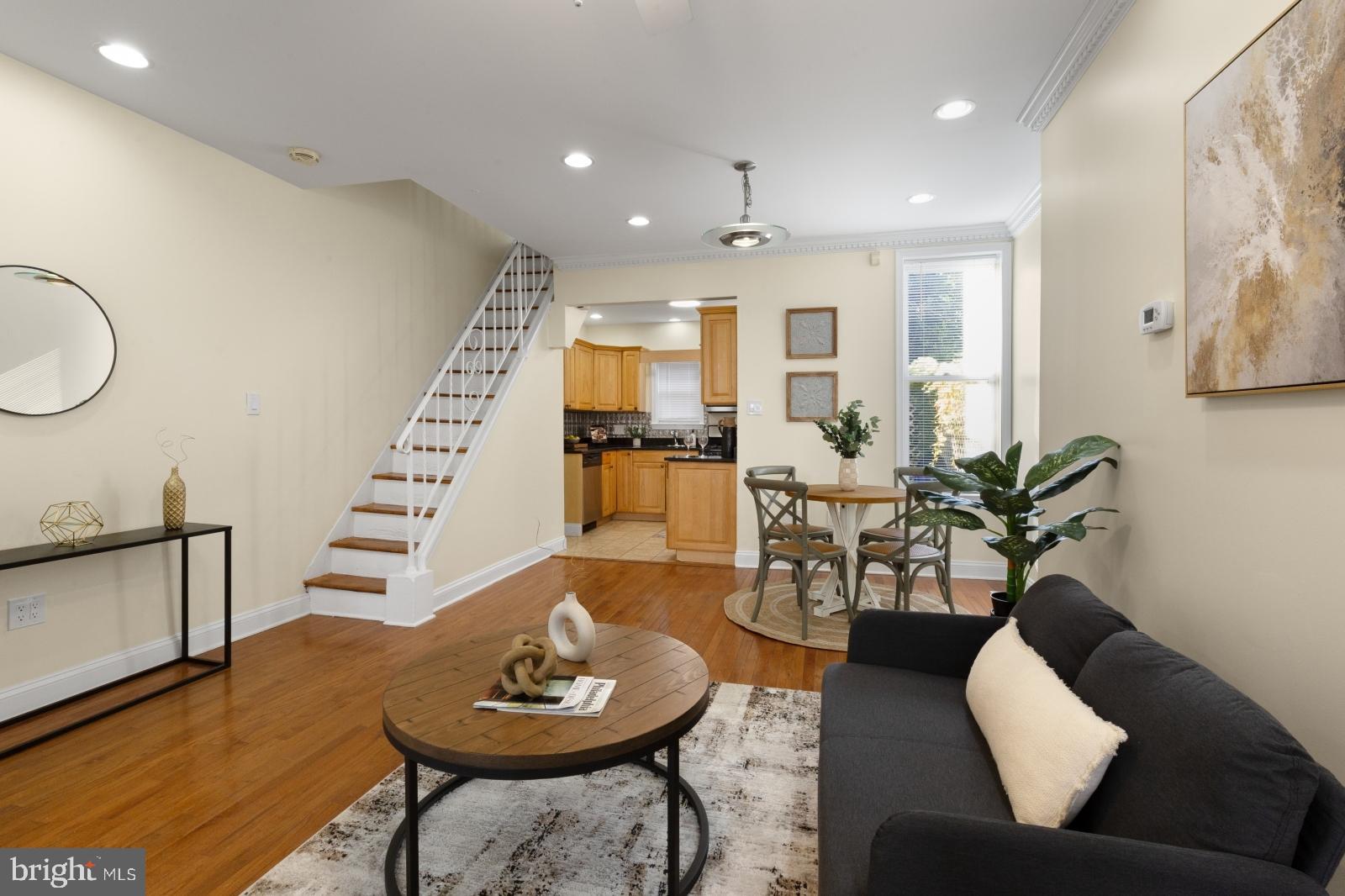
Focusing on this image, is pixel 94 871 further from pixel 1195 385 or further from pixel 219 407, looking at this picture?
pixel 1195 385

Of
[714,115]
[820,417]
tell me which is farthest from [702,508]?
[714,115]

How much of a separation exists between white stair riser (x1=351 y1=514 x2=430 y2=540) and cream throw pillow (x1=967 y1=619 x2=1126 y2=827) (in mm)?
3623

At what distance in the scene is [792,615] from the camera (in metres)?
4.00

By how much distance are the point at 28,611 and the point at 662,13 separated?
336 centimetres

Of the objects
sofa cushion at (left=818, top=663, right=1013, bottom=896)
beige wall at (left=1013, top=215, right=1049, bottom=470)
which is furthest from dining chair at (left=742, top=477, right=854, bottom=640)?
beige wall at (left=1013, top=215, right=1049, bottom=470)

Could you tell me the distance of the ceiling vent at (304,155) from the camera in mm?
3389

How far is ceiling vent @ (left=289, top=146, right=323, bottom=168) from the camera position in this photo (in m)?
3.39

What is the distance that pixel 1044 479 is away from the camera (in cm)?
213

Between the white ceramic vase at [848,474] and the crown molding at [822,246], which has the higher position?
the crown molding at [822,246]

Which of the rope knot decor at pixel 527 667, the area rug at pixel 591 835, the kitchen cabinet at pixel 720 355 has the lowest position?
the area rug at pixel 591 835

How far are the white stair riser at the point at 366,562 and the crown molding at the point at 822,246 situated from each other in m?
3.00

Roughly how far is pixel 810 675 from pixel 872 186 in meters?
2.94

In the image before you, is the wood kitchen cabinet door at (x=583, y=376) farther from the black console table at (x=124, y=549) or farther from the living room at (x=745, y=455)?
the black console table at (x=124, y=549)

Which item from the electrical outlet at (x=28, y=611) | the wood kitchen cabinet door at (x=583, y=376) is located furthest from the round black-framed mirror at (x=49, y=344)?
the wood kitchen cabinet door at (x=583, y=376)
